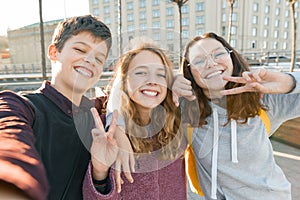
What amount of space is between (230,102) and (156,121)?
0.41 m

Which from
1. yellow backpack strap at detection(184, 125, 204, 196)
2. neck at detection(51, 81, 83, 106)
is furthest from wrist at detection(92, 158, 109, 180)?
yellow backpack strap at detection(184, 125, 204, 196)

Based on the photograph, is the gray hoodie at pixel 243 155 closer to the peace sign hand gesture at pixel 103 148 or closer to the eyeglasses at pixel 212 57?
the eyeglasses at pixel 212 57

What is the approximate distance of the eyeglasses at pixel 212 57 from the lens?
3.82 feet

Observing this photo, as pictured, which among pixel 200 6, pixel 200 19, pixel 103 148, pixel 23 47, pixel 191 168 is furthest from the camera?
pixel 200 19

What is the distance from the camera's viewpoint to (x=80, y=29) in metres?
1.12

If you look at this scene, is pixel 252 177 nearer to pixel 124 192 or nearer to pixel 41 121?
pixel 124 192

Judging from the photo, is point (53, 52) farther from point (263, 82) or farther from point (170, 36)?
point (263, 82)

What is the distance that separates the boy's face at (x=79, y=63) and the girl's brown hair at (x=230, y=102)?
453 mm

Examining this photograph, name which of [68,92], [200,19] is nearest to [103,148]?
[68,92]

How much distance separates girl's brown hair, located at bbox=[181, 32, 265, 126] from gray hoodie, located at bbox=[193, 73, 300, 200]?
3cm

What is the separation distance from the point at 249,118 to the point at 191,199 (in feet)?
5.27

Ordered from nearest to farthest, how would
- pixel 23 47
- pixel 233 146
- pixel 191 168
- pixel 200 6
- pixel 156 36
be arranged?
pixel 156 36 < pixel 233 146 < pixel 191 168 < pixel 23 47 < pixel 200 6

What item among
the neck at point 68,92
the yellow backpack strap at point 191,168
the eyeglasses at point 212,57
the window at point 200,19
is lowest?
the yellow backpack strap at point 191,168

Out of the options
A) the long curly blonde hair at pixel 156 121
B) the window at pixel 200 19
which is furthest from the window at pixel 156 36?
the window at pixel 200 19
